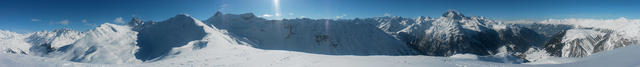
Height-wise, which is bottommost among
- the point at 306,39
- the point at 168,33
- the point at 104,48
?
the point at 306,39

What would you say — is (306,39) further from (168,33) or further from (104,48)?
(104,48)

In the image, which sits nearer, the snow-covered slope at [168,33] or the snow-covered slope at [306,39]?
the snow-covered slope at [168,33]

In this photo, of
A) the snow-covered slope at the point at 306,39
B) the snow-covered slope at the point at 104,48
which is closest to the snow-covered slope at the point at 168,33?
the snow-covered slope at the point at 104,48

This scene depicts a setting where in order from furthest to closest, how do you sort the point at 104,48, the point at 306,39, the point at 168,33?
the point at 306,39 < the point at 168,33 < the point at 104,48

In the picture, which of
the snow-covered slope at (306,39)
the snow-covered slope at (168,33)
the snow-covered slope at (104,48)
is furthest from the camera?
the snow-covered slope at (306,39)

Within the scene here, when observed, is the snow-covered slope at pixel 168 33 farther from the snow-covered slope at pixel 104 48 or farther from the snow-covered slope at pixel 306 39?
the snow-covered slope at pixel 306 39

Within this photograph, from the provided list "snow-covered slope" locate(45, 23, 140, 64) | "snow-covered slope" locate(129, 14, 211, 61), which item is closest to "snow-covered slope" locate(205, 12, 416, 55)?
"snow-covered slope" locate(129, 14, 211, 61)

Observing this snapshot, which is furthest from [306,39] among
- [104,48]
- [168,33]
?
[104,48]

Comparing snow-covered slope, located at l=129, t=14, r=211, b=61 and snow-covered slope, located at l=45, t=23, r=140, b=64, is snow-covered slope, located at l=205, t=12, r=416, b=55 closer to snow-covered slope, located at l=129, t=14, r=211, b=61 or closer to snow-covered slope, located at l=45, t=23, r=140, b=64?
snow-covered slope, located at l=129, t=14, r=211, b=61

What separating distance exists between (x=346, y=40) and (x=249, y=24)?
68610mm

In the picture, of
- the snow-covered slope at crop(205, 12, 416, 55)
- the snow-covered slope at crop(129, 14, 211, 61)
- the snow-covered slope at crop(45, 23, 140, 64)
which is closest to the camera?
the snow-covered slope at crop(45, 23, 140, 64)

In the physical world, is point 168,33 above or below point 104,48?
above

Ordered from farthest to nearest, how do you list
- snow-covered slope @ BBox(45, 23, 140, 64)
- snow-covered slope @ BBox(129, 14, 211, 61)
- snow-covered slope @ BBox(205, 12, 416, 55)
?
snow-covered slope @ BBox(205, 12, 416, 55) → snow-covered slope @ BBox(129, 14, 211, 61) → snow-covered slope @ BBox(45, 23, 140, 64)

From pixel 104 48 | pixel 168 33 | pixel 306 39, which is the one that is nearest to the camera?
pixel 104 48
